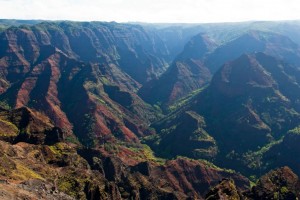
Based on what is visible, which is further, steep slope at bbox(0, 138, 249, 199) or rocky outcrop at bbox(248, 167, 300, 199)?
rocky outcrop at bbox(248, 167, 300, 199)

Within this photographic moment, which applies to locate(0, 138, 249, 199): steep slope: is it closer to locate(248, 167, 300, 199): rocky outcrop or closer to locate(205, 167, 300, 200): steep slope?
locate(205, 167, 300, 200): steep slope

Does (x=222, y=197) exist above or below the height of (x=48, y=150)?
above

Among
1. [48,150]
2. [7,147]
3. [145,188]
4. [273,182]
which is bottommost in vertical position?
[145,188]

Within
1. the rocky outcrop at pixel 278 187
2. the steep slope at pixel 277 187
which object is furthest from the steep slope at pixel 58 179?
the rocky outcrop at pixel 278 187

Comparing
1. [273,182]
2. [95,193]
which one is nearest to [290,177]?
[273,182]

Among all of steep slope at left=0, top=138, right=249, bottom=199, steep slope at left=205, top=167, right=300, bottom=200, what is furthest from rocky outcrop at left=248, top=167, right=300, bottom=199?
steep slope at left=0, top=138, right=249, bottom=199

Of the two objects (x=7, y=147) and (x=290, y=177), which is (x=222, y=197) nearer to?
(x=290, y=177)

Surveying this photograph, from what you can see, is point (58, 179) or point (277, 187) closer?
point (277, 187)

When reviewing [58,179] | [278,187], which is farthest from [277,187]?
[58,179]

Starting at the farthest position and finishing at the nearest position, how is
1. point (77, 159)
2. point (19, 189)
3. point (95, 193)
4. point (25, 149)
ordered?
point (77, 159), point (25, 149), point (95, 193), point (19, 189)

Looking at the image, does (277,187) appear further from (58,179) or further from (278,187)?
(58,179)

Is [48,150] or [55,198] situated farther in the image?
[48,150]
